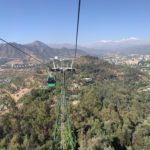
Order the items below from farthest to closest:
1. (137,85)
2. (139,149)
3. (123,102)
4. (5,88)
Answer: (137,85) → (5,88) → (123,102) → (139,149)

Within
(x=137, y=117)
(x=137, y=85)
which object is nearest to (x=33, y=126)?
(x=137, y=117)

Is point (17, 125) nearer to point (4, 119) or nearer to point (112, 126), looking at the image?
point (4, 119)

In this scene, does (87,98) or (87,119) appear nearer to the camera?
(87,119)

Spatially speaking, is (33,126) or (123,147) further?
(33,126)

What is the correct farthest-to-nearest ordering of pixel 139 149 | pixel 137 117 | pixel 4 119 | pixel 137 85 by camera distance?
pixel 137 85 → pixel 137 117 → pixel 4 119 → pixel 139 149

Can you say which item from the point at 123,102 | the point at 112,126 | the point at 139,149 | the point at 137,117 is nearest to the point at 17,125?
the point at 112,126

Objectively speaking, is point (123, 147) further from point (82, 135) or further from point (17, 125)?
point (17, 125)

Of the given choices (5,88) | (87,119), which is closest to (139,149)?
(87,119)

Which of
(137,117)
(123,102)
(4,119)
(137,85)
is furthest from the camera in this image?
(137,85)

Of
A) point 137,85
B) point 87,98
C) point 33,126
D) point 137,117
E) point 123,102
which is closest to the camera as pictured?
point 33,126
